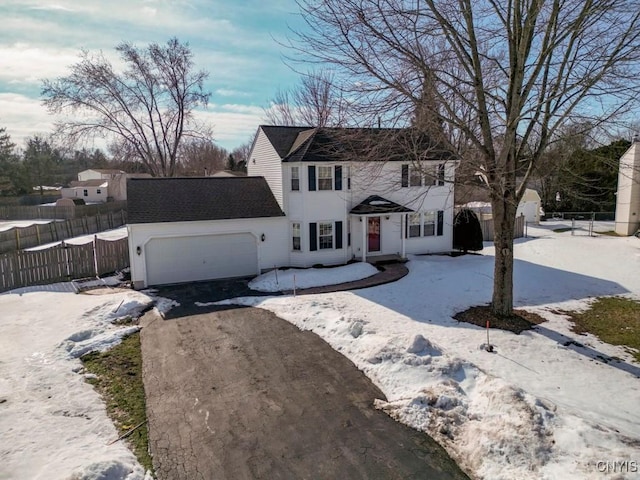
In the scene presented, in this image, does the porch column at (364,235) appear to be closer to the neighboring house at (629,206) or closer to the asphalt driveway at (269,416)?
the asphalt driveway at (269,416)

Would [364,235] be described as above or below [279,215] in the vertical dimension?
below

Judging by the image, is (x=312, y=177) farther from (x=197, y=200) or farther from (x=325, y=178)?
(x=197, y=200)

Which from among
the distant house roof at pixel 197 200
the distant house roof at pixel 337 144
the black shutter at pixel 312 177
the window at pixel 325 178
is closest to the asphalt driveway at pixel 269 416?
the distant house roof at pixel 337 144

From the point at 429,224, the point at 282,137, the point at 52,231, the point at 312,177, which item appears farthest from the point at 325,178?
the point at 52,231

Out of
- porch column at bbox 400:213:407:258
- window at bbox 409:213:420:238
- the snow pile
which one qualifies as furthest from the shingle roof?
window at bbox 409:213:420:238

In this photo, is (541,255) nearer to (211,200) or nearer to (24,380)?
(211,200)

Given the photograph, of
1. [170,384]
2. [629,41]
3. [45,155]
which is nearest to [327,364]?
[170,384]
